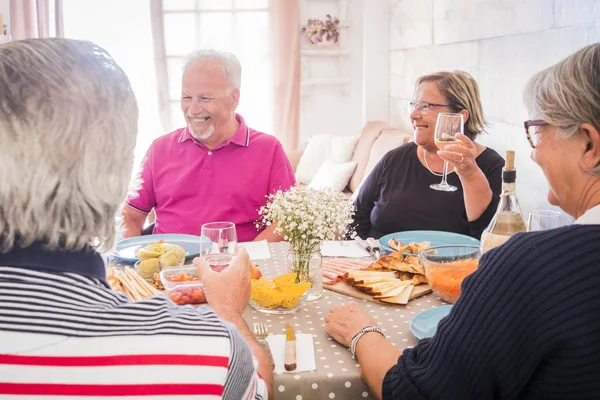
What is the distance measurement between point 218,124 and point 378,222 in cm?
82

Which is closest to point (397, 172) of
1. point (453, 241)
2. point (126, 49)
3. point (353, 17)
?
point (453, 241)

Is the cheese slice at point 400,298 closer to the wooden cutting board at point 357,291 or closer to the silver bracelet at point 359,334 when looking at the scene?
the wooden cutting board at point 357,291

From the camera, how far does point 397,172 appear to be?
102 inches

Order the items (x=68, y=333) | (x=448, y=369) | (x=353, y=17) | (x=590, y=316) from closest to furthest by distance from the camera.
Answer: (x=68, y=333) < (x=590, y=316) < (x=448, y=369) < (x=353, y=17)

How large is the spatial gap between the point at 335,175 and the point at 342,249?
2535mm

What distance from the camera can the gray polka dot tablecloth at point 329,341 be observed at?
1.17m

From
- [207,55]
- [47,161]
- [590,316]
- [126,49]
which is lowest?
[590,316]

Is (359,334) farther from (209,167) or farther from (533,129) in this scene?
(209,167)

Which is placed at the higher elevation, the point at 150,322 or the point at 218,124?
the point at 218,124

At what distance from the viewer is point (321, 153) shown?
4.90 meters

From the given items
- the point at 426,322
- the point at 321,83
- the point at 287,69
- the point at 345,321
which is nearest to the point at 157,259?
the point at 345,321

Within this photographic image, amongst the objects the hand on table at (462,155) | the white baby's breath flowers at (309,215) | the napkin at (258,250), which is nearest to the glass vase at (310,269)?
the white baby's breath flowers at (309,215)

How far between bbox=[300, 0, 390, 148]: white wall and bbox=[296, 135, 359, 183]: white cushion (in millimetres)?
500

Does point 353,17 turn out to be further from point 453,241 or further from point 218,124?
point 453,241
